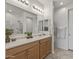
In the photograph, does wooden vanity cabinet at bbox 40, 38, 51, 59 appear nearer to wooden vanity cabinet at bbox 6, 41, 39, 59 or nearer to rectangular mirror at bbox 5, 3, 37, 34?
rectangular mirror at bbox 5, 3, 37, 34

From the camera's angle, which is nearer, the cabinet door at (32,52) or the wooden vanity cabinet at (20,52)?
the wooden vanity cabinet at (20,52)

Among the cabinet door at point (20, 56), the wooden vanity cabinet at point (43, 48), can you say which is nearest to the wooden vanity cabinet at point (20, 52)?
the cabinet door at point (20, 56)

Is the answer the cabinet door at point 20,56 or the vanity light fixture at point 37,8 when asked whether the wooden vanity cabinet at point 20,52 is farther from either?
the vanity light fixture at point 37,8

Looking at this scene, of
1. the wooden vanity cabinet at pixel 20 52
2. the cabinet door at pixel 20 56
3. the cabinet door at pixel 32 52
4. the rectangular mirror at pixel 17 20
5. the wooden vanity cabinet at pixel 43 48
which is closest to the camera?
the wooden vanity cabinet at pixel 20 52

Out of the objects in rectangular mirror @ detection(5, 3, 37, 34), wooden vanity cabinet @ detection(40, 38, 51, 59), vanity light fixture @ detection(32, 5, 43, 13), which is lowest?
wooden vanity cabinet @ detection(40, 38, 51, 59)

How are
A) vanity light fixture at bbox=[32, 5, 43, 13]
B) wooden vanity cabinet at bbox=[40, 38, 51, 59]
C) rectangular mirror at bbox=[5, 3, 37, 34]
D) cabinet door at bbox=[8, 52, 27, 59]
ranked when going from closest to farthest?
cabinet door at bbox=[8, 52, 27, 59], rectangular mirror at bbox=[5, 3, 37, 34], wooden vanity cabinet at bbox=[40, 38, 51, 59], vanity light fixture at bbox=[32, 5, 43, 13]

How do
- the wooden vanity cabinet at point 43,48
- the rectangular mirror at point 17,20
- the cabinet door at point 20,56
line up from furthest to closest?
the wooden vanity cabinet at point 43,48
the rectangular mirror at point 17,20
the cabinet door at point 20,56

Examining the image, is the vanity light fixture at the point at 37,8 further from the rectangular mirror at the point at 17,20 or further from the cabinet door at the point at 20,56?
the cabinet door at the point at 20,56

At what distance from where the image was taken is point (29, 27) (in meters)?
4.04

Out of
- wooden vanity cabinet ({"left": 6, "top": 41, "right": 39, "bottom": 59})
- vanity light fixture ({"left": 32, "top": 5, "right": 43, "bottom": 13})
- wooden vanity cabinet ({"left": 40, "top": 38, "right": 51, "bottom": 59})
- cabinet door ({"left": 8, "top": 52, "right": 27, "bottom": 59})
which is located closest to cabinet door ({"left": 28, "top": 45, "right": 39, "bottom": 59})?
wooden vanity cabinet ({"left": 6, "top": 41, "right": 39, "bottom": 59})

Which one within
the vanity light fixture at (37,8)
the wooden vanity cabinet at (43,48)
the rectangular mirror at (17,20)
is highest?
the vanity light fixture at (37,8)

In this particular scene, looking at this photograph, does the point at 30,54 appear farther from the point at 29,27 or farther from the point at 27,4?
the point at 27,4

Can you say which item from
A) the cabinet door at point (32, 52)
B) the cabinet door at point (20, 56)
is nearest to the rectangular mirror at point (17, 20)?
the cabinet door at point (32, 52)

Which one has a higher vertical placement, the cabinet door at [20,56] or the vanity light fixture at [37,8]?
the vanity light fixture at [37,8]
